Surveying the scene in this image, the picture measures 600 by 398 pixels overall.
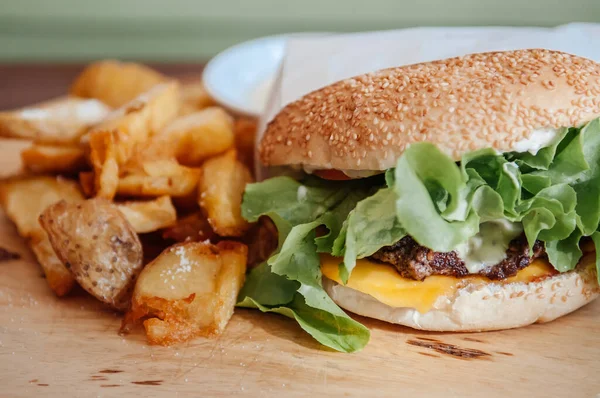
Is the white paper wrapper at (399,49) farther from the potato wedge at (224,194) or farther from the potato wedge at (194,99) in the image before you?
the potato wedge at (194,99)

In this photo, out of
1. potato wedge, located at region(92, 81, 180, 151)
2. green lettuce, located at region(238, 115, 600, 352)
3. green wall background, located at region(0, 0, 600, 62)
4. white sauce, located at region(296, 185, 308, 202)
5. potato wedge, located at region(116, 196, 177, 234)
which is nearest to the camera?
green lettuce, located at region(238, 115, 600, 352)

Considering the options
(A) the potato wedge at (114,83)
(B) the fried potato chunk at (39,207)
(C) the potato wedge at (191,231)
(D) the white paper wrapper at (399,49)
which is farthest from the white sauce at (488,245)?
(A) the potato wedge at (114,83)

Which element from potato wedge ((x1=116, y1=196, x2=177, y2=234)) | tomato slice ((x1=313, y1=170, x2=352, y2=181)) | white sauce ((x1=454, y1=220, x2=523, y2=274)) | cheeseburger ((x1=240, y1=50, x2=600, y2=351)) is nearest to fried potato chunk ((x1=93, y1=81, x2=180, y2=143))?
potato wedge ((x1=116, y1=196, x2=177, y2=234))

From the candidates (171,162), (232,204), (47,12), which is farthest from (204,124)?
(47,12)

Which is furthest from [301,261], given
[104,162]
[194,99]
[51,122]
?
[194,99]

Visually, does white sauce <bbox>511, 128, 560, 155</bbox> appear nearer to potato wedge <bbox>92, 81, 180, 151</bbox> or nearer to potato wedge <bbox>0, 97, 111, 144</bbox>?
potato wedge <bbox>92, 81, 180, 151</bbox>

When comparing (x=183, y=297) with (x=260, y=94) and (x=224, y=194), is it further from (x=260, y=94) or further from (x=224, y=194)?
(x=260, y=94)

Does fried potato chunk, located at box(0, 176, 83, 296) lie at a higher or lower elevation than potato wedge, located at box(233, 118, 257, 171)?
lower

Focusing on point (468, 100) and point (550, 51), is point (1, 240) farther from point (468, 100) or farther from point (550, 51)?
point (550, 51)
